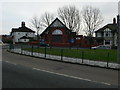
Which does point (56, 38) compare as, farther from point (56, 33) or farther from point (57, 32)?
point (57, 32)

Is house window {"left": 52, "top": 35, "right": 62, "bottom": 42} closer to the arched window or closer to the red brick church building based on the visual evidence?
the red brick church building

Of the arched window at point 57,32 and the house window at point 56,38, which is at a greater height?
the arched window at point 57,32

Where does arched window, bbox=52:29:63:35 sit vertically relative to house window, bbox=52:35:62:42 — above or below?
above

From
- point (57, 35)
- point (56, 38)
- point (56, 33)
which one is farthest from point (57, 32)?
point (56, 38)

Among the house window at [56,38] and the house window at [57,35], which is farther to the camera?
the house window at [56,38]

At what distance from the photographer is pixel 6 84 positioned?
9.78 m

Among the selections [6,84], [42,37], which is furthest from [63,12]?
[6,84]

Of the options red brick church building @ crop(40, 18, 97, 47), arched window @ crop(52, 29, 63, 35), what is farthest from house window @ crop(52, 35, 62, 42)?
arched window @ crop(52, 29, 63, 35)

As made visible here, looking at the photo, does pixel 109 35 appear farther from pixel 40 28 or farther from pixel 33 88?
pixel 33 88

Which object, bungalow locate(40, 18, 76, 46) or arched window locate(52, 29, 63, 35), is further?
arched window locate(52, 29, 63, 35)

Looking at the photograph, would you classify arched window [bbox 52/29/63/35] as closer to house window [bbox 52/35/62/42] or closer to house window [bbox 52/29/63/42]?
house window [bbox 52/29/63/42]

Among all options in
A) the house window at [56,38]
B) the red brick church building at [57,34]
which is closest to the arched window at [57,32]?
the red brick church building at [57,34]

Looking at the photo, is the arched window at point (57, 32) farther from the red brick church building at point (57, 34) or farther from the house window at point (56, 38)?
the house window at point (56, 38)

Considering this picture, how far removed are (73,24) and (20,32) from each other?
50770mm
